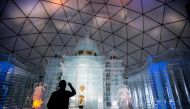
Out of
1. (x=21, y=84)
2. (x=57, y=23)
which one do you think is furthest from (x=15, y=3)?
(x=21, y=84)

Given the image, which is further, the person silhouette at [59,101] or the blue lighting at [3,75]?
the blue lighting at [3,75]

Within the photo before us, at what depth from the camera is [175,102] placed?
10617mm

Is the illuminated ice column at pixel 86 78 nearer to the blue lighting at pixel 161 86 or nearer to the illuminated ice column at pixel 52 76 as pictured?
the illuminated ice column at pixel 52 76

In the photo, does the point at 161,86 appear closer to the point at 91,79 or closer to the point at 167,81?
the point at 167,81

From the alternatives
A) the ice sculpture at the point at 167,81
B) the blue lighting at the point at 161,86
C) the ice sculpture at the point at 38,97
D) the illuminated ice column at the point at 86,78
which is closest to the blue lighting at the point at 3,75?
the ice sculpture at the point at 38,97

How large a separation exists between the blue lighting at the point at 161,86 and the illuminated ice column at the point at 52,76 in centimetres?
808

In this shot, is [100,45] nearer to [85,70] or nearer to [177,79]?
[85,70]

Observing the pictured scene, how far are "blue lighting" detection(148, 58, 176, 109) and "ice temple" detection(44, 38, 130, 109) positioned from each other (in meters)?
2.39

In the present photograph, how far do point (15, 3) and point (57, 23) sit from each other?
5.92 metres

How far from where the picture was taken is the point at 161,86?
37.8 ft

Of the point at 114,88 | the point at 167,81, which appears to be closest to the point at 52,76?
the point at 114,88

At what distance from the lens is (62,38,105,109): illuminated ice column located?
11.8 meters

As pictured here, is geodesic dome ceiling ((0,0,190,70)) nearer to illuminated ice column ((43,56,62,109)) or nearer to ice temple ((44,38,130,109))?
illuminated ice column ((43,56,62,109))

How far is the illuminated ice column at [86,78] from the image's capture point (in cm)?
1183
